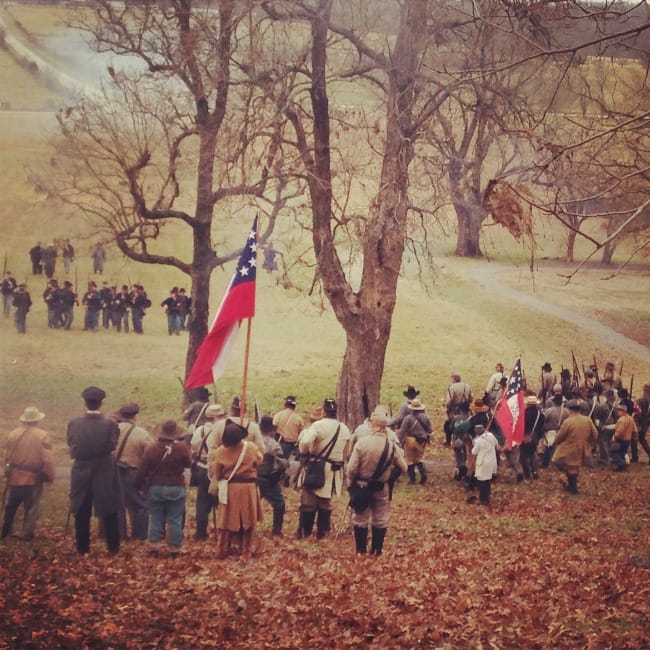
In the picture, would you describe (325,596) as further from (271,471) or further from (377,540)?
(271,471)

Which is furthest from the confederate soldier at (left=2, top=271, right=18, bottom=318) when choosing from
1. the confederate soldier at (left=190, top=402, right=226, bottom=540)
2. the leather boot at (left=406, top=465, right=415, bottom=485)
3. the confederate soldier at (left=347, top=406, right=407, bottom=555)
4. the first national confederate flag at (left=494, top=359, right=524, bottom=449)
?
the confederate soldier at (left=347, top=406, right=407, bottom=555)

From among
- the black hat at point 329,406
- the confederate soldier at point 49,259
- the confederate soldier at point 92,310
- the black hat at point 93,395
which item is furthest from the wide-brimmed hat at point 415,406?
the confederate soldier at point 49,259

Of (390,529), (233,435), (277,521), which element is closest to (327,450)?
(277,521)

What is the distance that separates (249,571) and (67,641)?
206 centimetres

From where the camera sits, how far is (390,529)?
13.9 meters

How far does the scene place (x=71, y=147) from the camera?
77.5 feet

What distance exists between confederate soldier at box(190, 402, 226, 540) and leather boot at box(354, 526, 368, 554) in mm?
1650

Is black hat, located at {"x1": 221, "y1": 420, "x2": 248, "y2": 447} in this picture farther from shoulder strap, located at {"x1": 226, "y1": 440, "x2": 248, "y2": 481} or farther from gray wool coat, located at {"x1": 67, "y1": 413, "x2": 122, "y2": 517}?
gray wool coat, located at {"x1": 67, "y1": 413, "x2": 122, "y2": 517}

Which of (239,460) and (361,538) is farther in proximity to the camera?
(361,538)

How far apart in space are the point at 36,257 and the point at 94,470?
70.0ft

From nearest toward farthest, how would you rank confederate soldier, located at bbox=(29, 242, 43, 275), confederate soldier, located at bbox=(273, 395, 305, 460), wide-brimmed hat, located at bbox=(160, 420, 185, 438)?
wide-brimmed hat, located at bbox=(160, 420, 185, 438) < confederate soldier, located at bbox=(273, 395, 305, 460) < confederate soldier, located at bbox=(29, 242, 43, 275)

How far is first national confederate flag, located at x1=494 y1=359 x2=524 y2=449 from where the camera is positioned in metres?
16.3

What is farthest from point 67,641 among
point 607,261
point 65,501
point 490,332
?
point 490,332

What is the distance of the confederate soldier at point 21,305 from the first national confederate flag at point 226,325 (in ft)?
59.3
